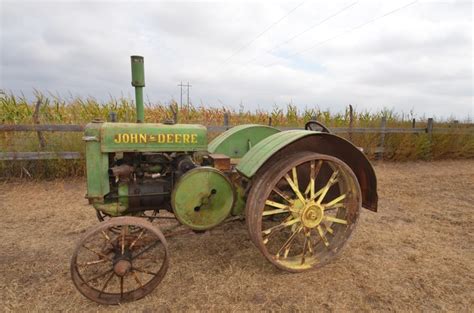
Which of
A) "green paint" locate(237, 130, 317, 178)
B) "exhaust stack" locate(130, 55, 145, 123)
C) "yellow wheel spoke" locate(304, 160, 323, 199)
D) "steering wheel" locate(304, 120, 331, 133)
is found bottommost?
"yellow wheel spoke" locate(304, 160, 323, 199)

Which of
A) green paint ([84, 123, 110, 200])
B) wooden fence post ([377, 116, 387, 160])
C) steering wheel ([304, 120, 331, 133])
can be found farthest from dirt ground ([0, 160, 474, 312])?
wooden fence post ([377, 116, 387, 160])

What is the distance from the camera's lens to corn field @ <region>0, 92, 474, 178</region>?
5316 mm

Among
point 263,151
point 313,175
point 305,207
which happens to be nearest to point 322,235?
point 305,207

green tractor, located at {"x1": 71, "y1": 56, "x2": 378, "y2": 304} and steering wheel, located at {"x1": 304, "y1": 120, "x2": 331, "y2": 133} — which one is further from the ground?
steering wheel, located at {"x1": 304, "y1": 120, "x2": 331, "y2": 133}

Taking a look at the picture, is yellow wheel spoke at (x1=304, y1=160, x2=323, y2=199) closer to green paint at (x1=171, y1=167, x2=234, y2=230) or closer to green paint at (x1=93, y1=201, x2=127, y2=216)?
green paint at (x1=171, y1=167, x2=234, y2=230)

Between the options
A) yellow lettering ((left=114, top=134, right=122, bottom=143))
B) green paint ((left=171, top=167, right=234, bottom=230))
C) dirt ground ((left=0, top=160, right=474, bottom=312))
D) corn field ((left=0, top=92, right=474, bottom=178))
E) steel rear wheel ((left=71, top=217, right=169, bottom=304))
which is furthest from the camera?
corn field ((left=0, top=92, right=474, bottom=178))

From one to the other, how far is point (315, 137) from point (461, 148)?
8301 mm

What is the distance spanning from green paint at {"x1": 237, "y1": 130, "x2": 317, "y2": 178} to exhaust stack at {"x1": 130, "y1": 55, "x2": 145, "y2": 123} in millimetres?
880

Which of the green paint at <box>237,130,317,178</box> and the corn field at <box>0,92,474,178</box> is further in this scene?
the corn field at <box>0,92,474,178</box>

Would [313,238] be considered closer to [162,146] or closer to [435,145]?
[162,146]

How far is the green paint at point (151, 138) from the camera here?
2.12 meters

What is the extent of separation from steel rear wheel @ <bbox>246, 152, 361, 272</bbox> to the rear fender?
0.12m

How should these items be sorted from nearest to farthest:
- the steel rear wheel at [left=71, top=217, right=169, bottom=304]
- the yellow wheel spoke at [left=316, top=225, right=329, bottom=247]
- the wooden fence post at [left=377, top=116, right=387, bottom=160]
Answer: the steel rear wheel at [left=71, top=217, right=169, bottom=304]
the yellow wheel spoke at [left=316, top=225, right=329, bottom=247]
the wooden fence post at [left=377, top=116, right=387, bottom=160]

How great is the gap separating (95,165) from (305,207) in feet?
5.05
